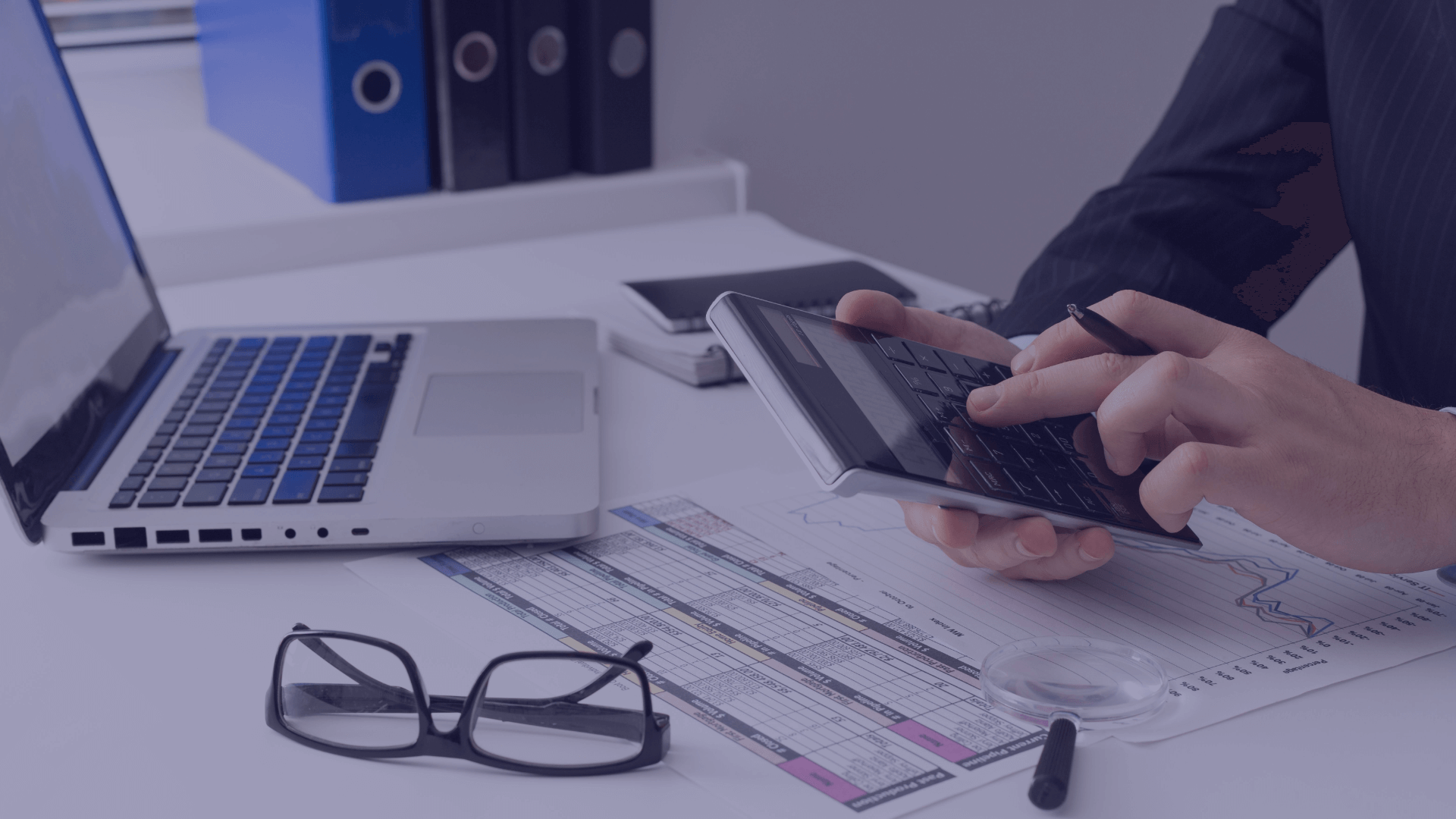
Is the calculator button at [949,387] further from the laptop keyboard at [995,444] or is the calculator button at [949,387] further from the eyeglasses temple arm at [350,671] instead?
the eyeglasses temple arm at [350,671]

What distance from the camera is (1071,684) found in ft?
1.81

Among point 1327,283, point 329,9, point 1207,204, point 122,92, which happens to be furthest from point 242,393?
point 1327,283

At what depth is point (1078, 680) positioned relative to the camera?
0.55 metres

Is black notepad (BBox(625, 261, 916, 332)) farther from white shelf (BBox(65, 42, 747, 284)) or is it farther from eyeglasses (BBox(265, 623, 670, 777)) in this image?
eyeglasses (BBox(265, 623, 670, 777))

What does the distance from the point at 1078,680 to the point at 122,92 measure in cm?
149

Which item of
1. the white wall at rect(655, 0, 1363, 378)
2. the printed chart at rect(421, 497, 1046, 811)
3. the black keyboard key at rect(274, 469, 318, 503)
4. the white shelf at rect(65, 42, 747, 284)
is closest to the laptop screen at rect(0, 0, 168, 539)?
the black keyboard key at rect(274, 469, 318, 503)

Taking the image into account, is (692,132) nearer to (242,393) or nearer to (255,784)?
(242,393)

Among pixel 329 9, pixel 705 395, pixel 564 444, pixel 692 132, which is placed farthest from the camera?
pixel 692 132

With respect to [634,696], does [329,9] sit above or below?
above

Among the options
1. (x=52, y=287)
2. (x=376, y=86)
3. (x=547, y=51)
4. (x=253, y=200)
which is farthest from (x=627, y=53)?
(x=52, y=287)

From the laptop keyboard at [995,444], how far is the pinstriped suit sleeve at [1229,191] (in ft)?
0.84

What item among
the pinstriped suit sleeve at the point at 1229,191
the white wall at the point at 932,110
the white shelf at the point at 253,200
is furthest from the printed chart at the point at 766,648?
the white wall at the point at 932,110

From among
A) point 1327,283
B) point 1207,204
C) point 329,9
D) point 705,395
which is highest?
point 329,9

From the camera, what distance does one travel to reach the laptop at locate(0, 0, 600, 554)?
67cm
